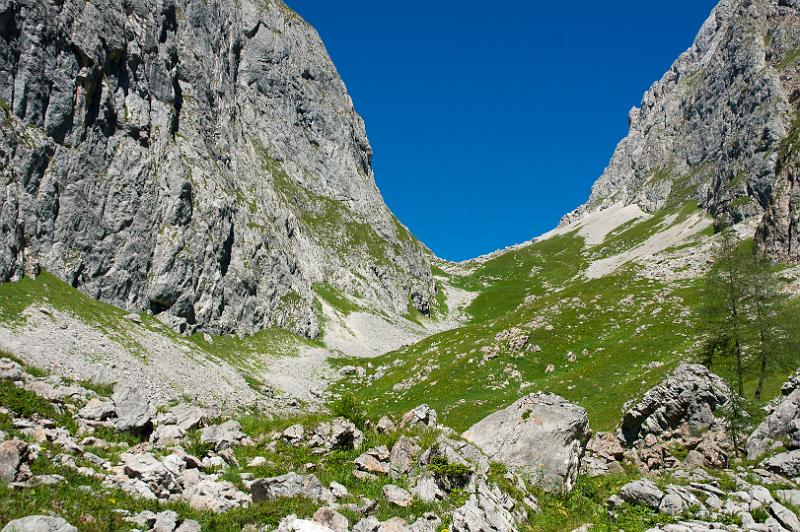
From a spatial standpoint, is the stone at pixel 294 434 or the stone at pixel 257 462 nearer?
the stone at pixel 257 462

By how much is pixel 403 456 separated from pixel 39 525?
10.7m

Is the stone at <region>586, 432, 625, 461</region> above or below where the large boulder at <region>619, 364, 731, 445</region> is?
below

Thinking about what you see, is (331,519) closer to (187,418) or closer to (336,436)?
(336,436)

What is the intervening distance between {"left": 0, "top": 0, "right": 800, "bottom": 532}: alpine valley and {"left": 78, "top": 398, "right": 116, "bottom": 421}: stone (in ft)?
0.62

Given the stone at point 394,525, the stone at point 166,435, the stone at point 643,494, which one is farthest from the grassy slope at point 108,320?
Answer: the stone at point 643,494

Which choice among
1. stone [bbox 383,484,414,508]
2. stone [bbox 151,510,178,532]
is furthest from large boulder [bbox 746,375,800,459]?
stone [bbox 151,510,178,532]

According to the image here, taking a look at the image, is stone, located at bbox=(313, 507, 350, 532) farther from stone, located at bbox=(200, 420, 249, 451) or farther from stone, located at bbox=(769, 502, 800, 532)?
stone, located at bbox=(769, 502, 800, 532)

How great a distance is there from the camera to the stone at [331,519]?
1254 cm

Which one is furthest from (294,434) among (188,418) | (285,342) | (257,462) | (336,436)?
(285,342)

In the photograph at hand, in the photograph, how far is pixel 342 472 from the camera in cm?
1644

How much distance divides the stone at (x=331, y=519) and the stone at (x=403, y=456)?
391 cm

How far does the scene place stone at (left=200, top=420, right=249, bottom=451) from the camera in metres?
17.7

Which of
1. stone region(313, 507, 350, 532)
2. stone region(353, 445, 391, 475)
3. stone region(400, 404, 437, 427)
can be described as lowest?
stone region(313, 507, 350, 532)

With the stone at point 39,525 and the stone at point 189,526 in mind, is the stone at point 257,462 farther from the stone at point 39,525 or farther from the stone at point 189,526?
the stone at point 39,525
